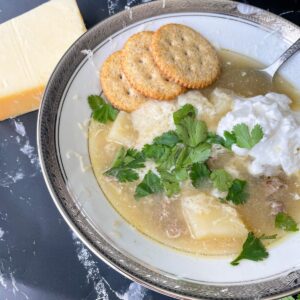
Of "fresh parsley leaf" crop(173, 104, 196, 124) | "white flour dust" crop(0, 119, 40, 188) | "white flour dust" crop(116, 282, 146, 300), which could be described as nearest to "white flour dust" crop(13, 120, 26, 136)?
"white flour dust" crop(0, 119, 40, 188)

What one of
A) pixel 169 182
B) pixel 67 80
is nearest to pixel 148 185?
pixel 169 182

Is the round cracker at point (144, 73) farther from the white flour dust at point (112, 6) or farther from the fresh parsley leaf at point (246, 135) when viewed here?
the white flour dust at point (112, 6)

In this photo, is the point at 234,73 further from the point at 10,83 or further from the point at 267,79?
the point at 10,83

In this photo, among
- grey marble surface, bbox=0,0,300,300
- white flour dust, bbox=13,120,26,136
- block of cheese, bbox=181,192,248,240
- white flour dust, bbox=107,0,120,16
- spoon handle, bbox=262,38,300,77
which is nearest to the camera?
block of cheese, bbox=181,192,248,240

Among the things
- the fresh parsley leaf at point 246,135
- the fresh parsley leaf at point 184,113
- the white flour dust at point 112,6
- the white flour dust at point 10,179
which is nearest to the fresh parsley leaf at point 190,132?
the fresh parsley leaf at point 184,113

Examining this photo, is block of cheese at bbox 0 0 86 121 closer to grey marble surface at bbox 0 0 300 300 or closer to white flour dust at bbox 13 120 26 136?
white flour dust at bbox 13 120 26 136
